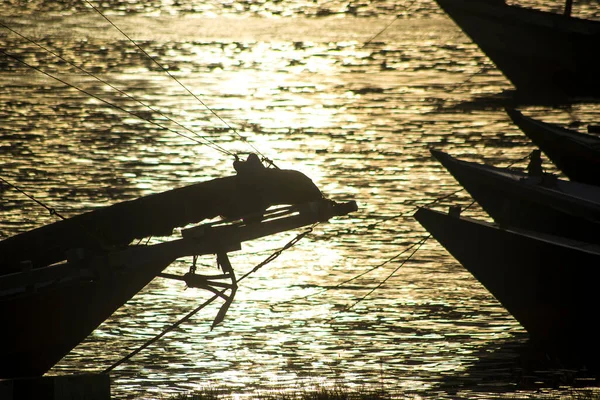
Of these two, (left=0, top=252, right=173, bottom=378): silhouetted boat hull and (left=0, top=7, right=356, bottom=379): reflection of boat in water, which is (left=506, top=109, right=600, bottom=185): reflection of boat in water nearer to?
(left=0, top=7, right=356, bottom=379): reflection of boat in water

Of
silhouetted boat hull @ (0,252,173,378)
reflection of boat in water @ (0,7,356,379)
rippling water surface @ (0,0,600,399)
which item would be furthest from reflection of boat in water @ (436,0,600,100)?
silhouetted boat hull @ (0,252,173,378)

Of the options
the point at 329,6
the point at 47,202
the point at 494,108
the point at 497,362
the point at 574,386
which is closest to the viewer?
the point at 574,386

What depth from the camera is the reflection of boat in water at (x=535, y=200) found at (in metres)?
24.0

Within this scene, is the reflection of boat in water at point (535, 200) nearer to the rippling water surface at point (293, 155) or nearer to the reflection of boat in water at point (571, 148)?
the rippling water surface at point (293, 155)

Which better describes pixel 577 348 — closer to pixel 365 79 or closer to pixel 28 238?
pixel 28 238

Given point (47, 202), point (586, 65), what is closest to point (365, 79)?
point (586, 65)

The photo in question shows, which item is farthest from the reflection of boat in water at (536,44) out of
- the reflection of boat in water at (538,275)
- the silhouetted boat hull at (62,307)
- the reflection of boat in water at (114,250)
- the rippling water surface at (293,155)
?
the silhouetted boat hull at (62,307)

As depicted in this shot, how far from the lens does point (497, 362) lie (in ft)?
73.8

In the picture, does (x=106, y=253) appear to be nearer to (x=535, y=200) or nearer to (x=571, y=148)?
(x=535, y=200)

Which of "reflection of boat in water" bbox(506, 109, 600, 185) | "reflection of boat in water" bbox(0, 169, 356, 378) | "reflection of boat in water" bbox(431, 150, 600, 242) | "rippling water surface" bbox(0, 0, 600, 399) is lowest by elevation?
"rippling water surface" bbox(0, 0, 600, 399)

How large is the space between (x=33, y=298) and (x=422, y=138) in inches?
1183

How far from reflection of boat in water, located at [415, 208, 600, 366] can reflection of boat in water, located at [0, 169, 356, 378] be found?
5189mm

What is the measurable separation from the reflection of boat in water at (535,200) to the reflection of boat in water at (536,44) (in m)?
27.8

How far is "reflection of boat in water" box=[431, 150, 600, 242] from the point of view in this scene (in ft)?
78.7
